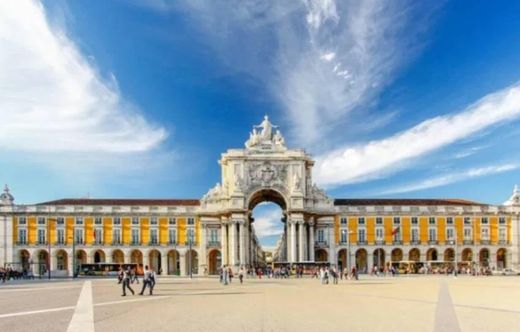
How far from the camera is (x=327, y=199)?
99312mm

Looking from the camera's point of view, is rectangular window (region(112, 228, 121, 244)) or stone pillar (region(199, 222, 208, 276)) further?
rectangular window (region(112, 228, 121, 244))

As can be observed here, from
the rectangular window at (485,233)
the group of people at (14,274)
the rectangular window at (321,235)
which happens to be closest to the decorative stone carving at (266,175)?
the rectangular window at (321,235)

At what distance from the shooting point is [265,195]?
99688mm

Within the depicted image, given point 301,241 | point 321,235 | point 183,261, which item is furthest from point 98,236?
point 321,235

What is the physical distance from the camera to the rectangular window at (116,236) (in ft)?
319

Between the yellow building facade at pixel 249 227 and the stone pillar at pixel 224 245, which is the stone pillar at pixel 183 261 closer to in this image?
the yellow building facade at pixel 249 227

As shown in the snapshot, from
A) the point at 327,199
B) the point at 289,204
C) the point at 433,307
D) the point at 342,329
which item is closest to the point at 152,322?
Answer: the point at 342,329

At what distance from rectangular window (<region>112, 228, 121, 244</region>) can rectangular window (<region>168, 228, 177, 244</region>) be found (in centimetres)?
805

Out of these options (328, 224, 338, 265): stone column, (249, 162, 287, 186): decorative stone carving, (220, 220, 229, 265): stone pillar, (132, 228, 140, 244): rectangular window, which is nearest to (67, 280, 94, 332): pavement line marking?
(220, 220, 229, 265): stone pillar

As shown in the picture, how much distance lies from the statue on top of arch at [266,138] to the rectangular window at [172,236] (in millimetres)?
18515

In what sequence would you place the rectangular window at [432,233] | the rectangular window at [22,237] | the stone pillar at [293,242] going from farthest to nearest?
the rectangular window at [432,233]
the rectangular window at [22,237]
the stone pillar at [293,242]

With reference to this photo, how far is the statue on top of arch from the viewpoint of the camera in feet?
322

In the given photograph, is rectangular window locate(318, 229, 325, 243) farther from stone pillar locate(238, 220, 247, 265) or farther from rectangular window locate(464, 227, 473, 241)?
rectangular window locate(464, 227, 473, 241)

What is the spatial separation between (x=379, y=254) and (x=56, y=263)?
172 ft
